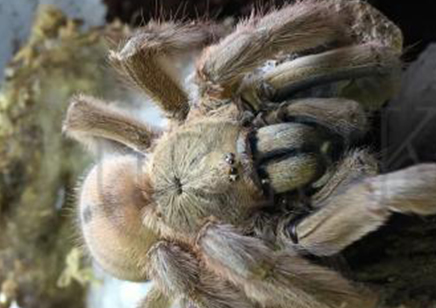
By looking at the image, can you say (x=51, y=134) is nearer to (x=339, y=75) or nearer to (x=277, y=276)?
(x=339, y=75)

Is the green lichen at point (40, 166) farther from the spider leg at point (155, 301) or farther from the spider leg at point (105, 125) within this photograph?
the spider leg at point (155, 301)

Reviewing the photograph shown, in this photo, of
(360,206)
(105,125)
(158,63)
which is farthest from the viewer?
(105,125)

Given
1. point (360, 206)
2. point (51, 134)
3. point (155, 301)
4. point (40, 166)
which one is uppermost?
point (51, 134)

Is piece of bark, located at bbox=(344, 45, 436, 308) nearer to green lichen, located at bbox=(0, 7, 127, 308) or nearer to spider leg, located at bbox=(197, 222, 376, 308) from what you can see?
spider leg, located at bbox=(197, 222, 376, 308)

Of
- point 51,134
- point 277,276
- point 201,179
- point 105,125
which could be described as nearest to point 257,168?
point 201,179

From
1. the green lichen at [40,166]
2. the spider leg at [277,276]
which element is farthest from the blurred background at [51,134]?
the spider leg at [277,276]

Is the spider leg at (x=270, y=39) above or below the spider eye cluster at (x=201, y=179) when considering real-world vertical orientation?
above
